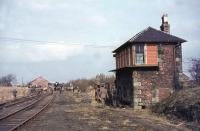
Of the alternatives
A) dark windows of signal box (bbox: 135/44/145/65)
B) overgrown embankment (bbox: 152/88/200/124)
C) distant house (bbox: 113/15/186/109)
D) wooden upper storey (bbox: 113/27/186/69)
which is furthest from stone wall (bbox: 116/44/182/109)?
overgrown embankment (bbox: 152/88/200/124)

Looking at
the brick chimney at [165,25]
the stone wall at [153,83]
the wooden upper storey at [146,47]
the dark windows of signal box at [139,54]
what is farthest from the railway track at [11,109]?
the brick chimney at [165,25]

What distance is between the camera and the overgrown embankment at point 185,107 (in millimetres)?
22045

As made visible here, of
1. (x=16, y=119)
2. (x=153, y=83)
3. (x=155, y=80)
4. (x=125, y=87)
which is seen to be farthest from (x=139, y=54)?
(x=16, y=119)

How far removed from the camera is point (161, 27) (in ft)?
126

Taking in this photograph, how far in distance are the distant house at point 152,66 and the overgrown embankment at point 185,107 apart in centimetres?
418

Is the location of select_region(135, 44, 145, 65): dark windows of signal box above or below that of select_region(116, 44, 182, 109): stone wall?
above

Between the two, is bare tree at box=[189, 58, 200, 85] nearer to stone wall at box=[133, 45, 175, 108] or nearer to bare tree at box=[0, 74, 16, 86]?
stone wall at box=[133, 45, 175, 108]

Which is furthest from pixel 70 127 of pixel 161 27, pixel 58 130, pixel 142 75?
pixel 161 27

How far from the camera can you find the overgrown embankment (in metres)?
22.0

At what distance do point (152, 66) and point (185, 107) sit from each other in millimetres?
10020

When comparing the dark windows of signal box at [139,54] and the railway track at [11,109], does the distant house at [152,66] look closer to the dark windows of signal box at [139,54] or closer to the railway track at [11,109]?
the dark windows of signal box at [139,54]

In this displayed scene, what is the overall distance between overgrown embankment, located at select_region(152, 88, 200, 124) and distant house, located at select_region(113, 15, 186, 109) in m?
4.18

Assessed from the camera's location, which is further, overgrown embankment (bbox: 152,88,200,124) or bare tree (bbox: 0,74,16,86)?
bare tree (bbox: 0,74,16,86)

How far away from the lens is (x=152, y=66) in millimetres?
33312
